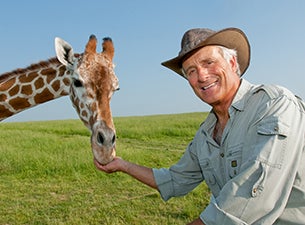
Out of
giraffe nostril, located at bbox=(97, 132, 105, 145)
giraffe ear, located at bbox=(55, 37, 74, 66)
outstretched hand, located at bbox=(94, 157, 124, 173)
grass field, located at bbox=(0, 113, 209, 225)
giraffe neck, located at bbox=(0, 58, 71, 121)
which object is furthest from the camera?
grass field, located at bbox=(0, 113, 209, 225)

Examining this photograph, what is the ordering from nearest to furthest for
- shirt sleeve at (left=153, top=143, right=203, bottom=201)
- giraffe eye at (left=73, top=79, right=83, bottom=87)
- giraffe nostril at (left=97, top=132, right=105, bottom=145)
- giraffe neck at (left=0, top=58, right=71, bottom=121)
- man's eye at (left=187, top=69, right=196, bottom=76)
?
man's eye at (left=187, top=69, right=196, bottom=76) → shirt sleeve at (left=153, top=143, right=203, bottom=201) → giraffe nostril at (left=97, top=132, right=105, bottom=145) → giraffe eye at (left=73, top=79, right=83, bottom=87) → giraffe neck at (left=0, top=58, right=71, bottom=121)

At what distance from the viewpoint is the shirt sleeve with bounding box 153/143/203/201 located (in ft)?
9.56

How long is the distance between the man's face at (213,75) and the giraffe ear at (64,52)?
2.40m

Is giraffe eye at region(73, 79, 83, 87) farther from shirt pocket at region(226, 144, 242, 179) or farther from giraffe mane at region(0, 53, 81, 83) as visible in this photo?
shirt pocket at region(226, 144, 242, 179)

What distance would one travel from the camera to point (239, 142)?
2082mm

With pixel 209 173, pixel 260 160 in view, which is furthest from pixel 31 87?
pixel 260 160

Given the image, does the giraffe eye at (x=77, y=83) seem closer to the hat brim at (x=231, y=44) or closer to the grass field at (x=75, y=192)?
the hat brim at (x=231, y=44)

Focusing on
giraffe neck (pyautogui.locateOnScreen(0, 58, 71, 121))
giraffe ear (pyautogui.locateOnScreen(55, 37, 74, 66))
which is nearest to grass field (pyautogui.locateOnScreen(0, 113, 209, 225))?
giraffe neck (pyautogui.locateOnScreen(0, 58, 71, 121))

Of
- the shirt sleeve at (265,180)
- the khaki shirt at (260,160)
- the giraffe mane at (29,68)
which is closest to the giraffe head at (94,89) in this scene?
the giraffe mane at (29,68)

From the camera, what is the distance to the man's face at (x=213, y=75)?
7.41 feet

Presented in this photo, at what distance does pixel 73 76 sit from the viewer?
423 centimetres

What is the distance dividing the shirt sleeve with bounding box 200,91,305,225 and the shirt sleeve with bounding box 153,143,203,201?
1.11 meters

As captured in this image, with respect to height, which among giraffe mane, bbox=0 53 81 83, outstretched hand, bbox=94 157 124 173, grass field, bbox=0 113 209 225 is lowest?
grass field, bbox=0 113 209 225

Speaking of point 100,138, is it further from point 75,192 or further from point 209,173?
point 75,192
